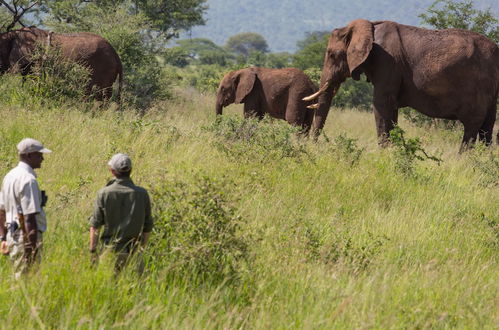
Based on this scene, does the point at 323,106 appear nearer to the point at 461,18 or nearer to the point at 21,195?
the point at 461,18

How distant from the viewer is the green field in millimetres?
4785

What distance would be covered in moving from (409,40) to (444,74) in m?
0.97

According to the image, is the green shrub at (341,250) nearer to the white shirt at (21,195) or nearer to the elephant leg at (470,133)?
the white shirt at (21,195)

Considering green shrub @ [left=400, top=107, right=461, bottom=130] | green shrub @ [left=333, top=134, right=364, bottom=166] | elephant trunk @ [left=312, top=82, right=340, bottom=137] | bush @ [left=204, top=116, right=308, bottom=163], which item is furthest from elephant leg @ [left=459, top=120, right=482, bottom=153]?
green shrub @ [left=400, top=107, right=461, bottom=130]

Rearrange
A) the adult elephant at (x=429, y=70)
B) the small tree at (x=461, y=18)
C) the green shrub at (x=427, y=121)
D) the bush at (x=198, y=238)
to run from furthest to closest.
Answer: the small tree at (x=461, y=18) → the green shrub at (x=427, y=121) → the adult elephant at (x=429, y=70) → the bush at (x=198, y=238)

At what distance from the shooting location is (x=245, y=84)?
16469 millimetres

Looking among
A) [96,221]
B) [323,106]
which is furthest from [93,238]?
[323,106]

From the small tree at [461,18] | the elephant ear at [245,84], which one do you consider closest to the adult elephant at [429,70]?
the elephant ear at [245,84]

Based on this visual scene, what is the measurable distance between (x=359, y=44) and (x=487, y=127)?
122 inches

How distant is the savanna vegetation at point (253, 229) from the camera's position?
15.8 ft

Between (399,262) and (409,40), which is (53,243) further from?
(409,40)

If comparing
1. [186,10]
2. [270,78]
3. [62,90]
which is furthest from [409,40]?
[186,10]

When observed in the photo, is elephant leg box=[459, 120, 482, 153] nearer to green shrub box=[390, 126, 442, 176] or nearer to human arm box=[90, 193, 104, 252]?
green shrub box=[390, 126, 442, 176]

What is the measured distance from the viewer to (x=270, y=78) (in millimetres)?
16047
